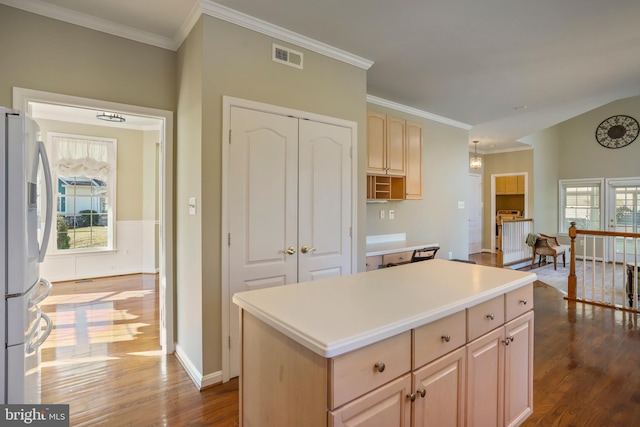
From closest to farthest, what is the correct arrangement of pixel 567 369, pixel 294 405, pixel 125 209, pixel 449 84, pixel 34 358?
pixel 294 405 < pixel 34 358 < pixel 567 369 < pixel 449 84 < pixel 125 209

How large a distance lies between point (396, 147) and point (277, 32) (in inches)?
82.7

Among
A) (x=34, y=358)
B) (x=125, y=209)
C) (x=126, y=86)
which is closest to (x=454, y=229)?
(x=126, y=86)

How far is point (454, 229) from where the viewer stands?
553cm

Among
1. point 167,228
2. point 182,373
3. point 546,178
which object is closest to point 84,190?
point 167,228

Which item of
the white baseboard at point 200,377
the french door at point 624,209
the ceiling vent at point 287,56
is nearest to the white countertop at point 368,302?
the white baseboard at point 200,377

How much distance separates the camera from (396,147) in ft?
13.7

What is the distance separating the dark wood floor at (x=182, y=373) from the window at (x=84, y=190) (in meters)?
1.93

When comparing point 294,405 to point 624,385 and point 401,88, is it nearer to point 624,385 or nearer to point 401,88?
point 624,385

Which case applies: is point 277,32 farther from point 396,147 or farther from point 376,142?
point 396,147

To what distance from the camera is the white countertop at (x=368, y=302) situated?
3.59 feet

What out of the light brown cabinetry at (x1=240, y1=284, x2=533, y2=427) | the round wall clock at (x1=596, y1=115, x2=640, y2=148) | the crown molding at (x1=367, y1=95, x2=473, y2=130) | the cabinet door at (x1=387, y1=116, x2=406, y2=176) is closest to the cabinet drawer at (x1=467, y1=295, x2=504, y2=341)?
the light brown cabinetry at (x1=240, y1=284, x2=533, y2=427)

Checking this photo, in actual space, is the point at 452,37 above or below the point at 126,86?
above

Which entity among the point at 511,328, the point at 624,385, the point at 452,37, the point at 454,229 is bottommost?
the point at 624,385

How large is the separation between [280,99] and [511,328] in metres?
2.30
